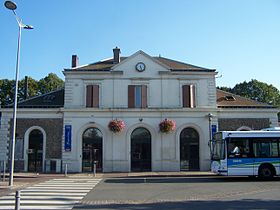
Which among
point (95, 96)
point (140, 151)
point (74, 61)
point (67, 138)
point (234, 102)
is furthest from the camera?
point (74, 61)

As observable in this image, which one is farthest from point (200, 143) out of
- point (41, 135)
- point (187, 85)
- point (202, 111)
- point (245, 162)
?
point (41, 135)

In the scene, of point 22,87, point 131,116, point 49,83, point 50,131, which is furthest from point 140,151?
point 49,83

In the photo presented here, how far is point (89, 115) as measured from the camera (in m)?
30.1

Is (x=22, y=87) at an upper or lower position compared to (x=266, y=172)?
upper

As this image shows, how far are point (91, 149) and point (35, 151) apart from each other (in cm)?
478

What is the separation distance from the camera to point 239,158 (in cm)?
2117

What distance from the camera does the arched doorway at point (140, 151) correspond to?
30.0 meters

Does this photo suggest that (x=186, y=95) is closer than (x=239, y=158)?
No

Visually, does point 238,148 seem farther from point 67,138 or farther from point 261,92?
point 261,92

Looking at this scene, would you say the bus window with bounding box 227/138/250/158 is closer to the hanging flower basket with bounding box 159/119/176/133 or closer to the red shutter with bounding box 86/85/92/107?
the hanging flower basket with bounding box 159/119/176/133

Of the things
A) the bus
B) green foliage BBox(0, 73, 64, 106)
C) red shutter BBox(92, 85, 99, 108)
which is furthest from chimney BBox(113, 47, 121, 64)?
green foliage BBox(0, 73, 64, 106)

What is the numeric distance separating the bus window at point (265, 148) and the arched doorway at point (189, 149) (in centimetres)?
929

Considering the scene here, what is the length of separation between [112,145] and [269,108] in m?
14.2

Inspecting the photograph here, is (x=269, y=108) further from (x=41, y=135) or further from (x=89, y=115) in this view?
(x=41, y=135)
